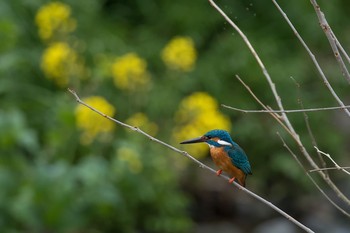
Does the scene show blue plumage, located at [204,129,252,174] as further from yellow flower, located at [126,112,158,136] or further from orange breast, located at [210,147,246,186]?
yellow flower, located at [126,112,158,136]

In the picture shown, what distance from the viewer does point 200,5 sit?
820cm

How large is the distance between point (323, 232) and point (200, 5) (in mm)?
2563

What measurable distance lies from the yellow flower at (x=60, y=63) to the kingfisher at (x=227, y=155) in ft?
13.3

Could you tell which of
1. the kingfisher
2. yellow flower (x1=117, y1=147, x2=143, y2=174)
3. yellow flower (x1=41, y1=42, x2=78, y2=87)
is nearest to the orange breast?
the kingfisher

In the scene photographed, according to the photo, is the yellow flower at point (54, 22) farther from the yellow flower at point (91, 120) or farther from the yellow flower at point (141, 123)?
the yellow flower at point (141, 123)

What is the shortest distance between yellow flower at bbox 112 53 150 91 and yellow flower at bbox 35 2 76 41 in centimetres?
55

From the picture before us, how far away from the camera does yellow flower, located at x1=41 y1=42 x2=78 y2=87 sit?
21.1 ft

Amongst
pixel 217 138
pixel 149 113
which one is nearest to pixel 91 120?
pixel 149 113

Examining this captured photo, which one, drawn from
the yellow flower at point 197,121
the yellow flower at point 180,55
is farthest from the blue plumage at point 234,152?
the yellow flower at point 180,55

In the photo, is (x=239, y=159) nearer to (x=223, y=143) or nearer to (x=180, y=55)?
(x=223, y=143)

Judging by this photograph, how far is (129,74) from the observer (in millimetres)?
6598

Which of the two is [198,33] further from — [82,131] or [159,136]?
[82,131]

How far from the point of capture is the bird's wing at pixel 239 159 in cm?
241

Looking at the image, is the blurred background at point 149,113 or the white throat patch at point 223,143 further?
the blurred background at point 149,113
